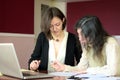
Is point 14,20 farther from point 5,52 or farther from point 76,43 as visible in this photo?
point 5,52

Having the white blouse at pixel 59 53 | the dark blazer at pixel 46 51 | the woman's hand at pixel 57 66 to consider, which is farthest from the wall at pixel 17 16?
the woman's hand at pixel 57 66

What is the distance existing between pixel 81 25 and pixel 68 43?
2.11ft

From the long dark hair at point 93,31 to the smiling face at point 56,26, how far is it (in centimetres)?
54

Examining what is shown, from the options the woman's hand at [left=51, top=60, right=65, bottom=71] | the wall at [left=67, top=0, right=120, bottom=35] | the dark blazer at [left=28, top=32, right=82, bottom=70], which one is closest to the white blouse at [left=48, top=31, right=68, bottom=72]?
the dark blazer at [left=28, top=32, right=82, bottom=70]

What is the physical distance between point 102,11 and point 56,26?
3.64 metres

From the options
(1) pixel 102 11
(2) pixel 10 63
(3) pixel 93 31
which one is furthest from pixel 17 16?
(2) pixel 10 63

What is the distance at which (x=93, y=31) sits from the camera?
6.52 feet

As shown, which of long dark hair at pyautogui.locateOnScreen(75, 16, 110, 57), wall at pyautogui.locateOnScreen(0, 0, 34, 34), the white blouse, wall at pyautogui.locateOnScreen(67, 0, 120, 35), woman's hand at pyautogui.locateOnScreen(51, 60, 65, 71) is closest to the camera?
long dark hair at pyautogui.locateOnScreen(75, 16, 110, 57)

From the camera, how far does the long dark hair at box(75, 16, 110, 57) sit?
199cm

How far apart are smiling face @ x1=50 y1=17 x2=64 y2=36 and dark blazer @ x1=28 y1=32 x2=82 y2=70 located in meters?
0.11

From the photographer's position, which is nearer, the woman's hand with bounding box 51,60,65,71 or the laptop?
the laptop

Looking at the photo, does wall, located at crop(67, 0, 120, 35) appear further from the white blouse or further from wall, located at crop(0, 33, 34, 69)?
the white blouse

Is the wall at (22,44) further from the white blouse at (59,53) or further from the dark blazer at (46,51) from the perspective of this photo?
the white blouse at (59,53)

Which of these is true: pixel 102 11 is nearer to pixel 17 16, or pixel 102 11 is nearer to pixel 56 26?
pixel 17 16
